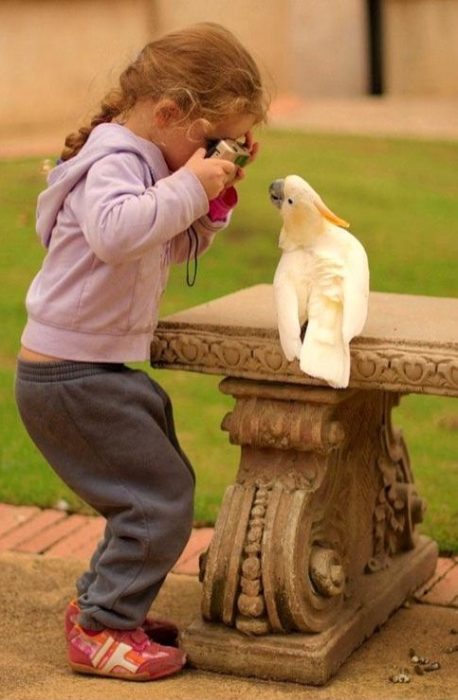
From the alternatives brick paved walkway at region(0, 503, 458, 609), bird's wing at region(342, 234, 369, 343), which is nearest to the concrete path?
brick paved walkway at region(0, 503, 458, 609)

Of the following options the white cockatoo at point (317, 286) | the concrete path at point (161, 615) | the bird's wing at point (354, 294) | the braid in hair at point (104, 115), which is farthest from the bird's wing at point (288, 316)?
the concrete path at point (161, 615)

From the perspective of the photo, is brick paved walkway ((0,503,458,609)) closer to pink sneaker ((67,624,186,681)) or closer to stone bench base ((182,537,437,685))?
stone bench base ((182,537,437,685))

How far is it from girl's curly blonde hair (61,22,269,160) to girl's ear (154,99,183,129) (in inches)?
0.5

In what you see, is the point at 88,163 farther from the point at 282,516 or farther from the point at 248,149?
the point at 282,516

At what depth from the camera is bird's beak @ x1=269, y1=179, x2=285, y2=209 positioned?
3.71 metres

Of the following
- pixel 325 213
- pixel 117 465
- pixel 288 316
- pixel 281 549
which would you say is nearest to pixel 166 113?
pixel 325 213

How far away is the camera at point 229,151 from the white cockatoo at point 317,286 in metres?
0.10

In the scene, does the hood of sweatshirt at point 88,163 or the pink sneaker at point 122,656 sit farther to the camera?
the pink sneaker at point 122,656

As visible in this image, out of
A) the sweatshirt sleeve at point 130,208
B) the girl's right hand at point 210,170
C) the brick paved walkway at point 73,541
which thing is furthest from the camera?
the brick paved walkway at point 73,541

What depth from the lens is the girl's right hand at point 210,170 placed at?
355 centimetres

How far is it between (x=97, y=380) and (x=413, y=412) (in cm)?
285

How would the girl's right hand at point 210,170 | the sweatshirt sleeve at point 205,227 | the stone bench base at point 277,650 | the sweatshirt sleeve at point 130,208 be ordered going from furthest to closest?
the sweatshirt sleeve at point 205,227 → the stone bench base at point 277,650 → the girl's right hand at point 210,170 → the sweatshirt sleeve at point 130,208

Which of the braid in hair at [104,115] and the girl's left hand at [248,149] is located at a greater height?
the braid in hair at [104,115]

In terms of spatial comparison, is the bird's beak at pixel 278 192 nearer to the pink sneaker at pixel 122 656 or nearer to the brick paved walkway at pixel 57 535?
the pink sneaker at pixel 122 656
